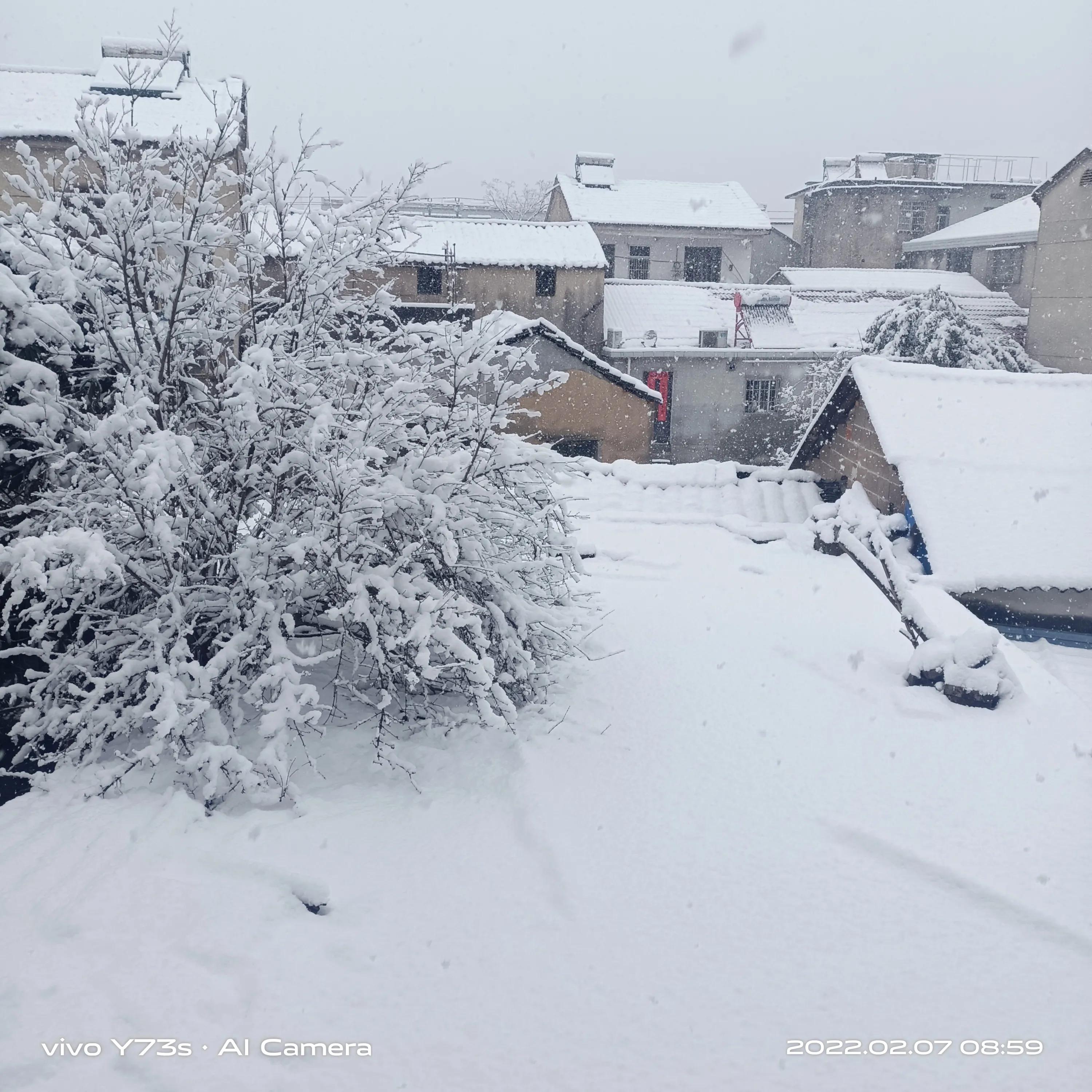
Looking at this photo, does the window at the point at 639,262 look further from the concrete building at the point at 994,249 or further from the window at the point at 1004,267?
the window at the point at 1004,267

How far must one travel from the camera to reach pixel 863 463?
11516mm

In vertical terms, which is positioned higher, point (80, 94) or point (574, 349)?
point (80, 94)

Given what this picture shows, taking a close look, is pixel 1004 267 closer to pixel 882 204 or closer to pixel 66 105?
pixel 882 204

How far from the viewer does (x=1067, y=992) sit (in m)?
3.63

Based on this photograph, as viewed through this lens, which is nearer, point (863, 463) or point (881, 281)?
point (863, 463)

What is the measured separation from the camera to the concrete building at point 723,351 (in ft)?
87.7

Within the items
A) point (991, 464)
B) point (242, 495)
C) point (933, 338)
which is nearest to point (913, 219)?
point (933, 338)

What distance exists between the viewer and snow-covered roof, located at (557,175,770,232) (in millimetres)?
34406

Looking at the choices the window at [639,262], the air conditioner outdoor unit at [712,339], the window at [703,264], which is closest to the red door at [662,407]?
the air conditioner outdoor unit at [712,339]

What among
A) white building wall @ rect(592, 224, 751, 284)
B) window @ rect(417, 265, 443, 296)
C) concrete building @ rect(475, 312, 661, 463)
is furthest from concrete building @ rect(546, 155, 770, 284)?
concrete building @ rect(475, 312, 661, 463)

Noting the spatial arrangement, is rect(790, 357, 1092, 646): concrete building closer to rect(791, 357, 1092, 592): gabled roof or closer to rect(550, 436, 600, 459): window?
rect(791, 357, 1092, 592): gabled roof

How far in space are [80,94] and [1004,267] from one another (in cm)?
3331

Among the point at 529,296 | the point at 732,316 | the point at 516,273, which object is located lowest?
the point at 732,316

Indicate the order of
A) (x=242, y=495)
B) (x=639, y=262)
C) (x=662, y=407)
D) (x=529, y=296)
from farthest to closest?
(x=639, y=262) → (x=529, y=296) → (x=662, y=407) → (x=242, y=495)
